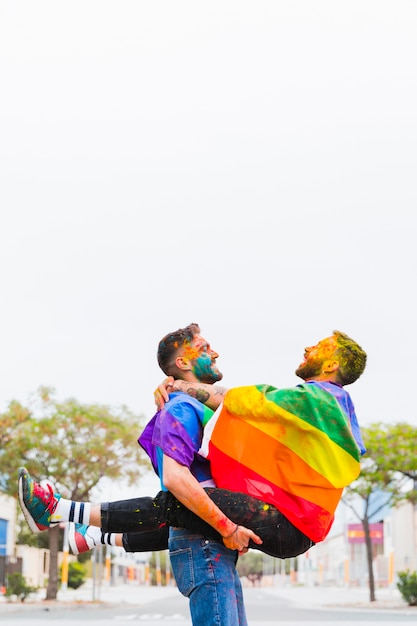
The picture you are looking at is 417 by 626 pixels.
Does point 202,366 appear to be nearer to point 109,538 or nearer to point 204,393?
point 204,393

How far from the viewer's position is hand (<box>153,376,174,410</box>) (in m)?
4.05

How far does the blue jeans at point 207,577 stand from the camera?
12.2 ft

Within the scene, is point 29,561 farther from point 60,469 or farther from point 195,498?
point 195,498

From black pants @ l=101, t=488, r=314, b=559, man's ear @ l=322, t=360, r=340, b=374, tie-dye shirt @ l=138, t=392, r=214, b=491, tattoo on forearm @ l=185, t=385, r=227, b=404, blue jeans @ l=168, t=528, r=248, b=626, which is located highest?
man's ear @ l=322, t=360, r=340, b=374

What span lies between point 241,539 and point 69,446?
28209 millimetres

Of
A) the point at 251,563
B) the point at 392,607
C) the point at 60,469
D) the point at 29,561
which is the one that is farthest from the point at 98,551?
the point at 251,563

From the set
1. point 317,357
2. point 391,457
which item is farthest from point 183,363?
point 391,457

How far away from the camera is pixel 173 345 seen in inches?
166

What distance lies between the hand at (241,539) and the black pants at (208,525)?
0.03m

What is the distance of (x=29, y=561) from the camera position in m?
62.8

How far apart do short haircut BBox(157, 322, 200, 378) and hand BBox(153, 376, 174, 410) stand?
8 centimetres

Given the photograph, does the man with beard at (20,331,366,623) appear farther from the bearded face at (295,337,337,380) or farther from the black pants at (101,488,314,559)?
the bearded face at (295,337,337,380)

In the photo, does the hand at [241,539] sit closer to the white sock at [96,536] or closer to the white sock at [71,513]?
the white sock at [71,513]

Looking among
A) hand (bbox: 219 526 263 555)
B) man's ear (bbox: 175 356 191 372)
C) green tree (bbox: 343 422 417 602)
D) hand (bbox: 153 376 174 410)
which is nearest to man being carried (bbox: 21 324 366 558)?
hand (bbox: 219 526 263 555)
